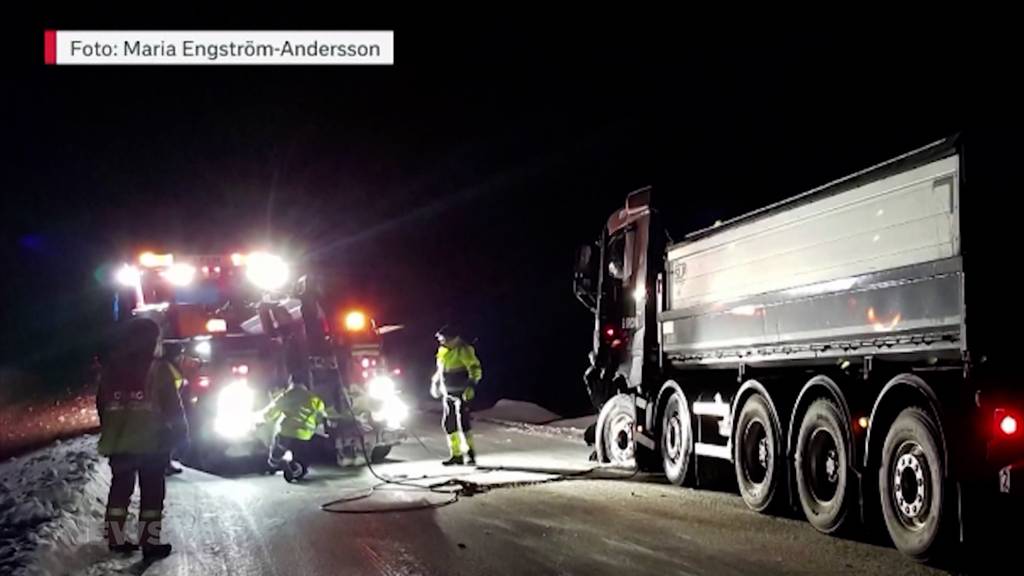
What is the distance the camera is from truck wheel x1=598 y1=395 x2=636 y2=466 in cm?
1278

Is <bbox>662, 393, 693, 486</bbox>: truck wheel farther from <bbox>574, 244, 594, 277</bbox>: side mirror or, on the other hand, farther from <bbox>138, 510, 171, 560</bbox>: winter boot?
<bbox>138, 510, 171, 560</bbox>: winter boot

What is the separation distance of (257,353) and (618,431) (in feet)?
16.7

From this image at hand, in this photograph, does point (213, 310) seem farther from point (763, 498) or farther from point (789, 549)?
point (789, 549)

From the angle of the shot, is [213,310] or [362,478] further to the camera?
[213,310]

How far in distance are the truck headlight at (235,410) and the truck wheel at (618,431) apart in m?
4.75

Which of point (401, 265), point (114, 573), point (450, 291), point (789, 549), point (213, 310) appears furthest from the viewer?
point (401, 265)

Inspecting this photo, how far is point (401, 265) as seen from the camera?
182 feet

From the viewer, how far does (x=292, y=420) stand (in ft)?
39.7

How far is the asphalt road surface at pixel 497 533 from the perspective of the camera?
706 centimetres

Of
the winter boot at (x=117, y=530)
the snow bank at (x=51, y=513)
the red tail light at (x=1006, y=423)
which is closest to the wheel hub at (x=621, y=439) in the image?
the snow bank at (x=51, y=513)

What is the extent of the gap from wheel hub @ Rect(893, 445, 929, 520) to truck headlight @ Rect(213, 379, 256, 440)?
8.51 m

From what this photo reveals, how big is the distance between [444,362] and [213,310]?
3.82 m

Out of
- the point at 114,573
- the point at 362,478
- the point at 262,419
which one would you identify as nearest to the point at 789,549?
the point at 114,573

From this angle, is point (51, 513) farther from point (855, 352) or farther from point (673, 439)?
point (855, 352)
